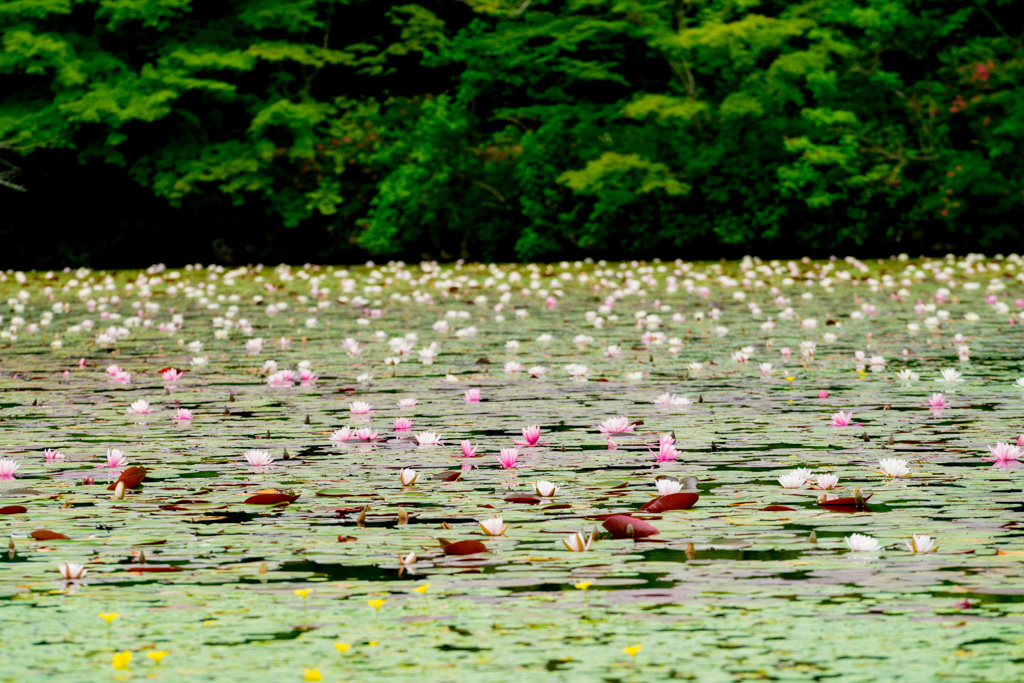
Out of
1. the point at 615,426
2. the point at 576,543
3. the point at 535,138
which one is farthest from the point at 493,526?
the point at 535,138

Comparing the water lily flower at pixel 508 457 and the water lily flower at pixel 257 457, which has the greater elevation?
the water lily flower at pixel 508 457

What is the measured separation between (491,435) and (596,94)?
2409cm

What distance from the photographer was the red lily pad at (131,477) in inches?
201

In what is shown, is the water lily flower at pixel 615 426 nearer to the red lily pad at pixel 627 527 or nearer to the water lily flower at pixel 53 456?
the red lily pad at pixel 627 527

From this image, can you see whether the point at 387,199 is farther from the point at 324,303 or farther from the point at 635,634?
the point at 635,634

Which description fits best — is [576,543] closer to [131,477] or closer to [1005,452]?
[131,477]

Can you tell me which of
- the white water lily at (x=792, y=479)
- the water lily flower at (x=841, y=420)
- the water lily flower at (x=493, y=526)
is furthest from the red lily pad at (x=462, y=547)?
the water lily flower at (x=841, y=420)

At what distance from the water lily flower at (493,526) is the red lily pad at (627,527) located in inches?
12.3

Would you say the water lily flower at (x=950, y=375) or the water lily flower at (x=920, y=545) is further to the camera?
the water lily flower at (x=950, y=375)

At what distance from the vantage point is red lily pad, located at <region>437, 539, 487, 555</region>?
4070mm

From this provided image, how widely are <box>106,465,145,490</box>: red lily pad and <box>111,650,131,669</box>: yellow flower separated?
2032 millimetres

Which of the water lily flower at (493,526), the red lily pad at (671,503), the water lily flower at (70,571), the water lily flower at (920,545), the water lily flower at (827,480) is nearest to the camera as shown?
the water lily flower at (70,571)

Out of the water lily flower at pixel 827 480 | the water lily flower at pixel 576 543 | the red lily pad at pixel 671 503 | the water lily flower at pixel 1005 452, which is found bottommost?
the water lily flower at pixel 576 543

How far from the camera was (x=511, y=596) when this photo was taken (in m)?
3.62
